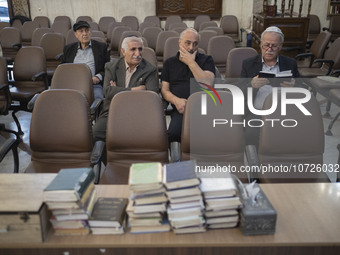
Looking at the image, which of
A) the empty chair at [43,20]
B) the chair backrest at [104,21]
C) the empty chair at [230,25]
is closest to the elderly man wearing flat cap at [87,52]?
the chair backrest at [104,21]

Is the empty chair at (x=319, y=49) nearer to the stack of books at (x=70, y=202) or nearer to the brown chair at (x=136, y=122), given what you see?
the brown chair at (x=136, y=122)

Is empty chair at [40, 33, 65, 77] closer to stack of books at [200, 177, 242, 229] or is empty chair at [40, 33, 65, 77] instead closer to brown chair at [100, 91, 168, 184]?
brown chair at [100, 91, 168, 184]

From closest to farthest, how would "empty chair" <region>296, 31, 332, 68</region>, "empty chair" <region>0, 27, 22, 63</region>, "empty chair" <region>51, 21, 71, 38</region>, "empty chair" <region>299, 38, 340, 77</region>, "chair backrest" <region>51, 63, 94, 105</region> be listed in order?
"chair backrest" <region>51, 63, 94, 105</region>
"empty chair" <region>299, 38, 340, 77</region>
"empty chair" <region>296, 31, 332, 68</region>
"empty chair" <region>0, 27, 22, 63</region>
"empty chair" <region>51, 21, 71, 38</region>

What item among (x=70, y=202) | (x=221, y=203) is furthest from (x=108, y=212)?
(x=221, y=203)

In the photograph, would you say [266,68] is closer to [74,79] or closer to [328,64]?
[74,79]

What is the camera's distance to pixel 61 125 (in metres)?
2.43

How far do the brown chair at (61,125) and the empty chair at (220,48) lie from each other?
2.80m

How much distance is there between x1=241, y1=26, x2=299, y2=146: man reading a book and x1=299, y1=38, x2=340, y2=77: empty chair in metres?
1.88

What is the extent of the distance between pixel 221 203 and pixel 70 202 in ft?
1.92

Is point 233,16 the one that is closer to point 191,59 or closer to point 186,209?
point 191,59

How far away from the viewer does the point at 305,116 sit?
7.53 ft

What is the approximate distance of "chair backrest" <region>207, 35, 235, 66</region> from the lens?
4.83 m

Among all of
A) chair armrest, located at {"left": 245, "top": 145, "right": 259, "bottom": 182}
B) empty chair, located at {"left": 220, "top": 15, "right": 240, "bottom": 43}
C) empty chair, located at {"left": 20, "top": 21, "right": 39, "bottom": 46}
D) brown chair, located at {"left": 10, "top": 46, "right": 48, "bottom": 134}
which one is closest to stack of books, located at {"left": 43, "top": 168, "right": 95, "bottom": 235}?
chair armrest, located at {"left": 245, "top": 145, "right": 259, "bottom": 182}

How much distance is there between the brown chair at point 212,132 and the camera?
93.5 inches
